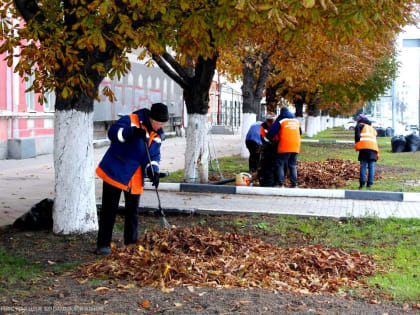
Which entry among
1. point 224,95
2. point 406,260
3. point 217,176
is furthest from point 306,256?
point 224,95

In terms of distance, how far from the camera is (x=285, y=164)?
1231 centimetres

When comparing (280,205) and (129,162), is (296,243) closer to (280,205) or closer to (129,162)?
(129,162)

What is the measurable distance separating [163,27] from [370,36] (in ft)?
8.12

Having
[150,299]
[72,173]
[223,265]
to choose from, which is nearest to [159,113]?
[72,173]

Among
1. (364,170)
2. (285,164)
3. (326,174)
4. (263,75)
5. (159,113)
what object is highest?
(263,75)

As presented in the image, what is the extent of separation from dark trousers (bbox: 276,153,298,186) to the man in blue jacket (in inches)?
213

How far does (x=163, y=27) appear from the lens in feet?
25.9

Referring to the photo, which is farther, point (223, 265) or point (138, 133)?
point (138, 133)

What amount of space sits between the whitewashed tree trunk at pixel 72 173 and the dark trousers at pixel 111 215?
2.86 feet

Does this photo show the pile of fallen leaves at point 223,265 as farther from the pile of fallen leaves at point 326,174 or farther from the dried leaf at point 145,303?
the pile of fallen leaves at point 326,174

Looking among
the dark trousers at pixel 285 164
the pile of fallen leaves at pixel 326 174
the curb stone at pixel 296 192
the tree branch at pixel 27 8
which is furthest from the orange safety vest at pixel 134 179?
the pile of fallen leaves at pixel 326 174

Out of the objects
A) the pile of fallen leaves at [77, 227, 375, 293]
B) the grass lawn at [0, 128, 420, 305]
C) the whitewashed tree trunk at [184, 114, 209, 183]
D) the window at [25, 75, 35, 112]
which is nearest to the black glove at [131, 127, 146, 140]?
the pile of fallen leaves at [77, 227, 375, 293]

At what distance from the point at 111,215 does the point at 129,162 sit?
61 centimetres

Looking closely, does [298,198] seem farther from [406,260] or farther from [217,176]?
[406,260]
